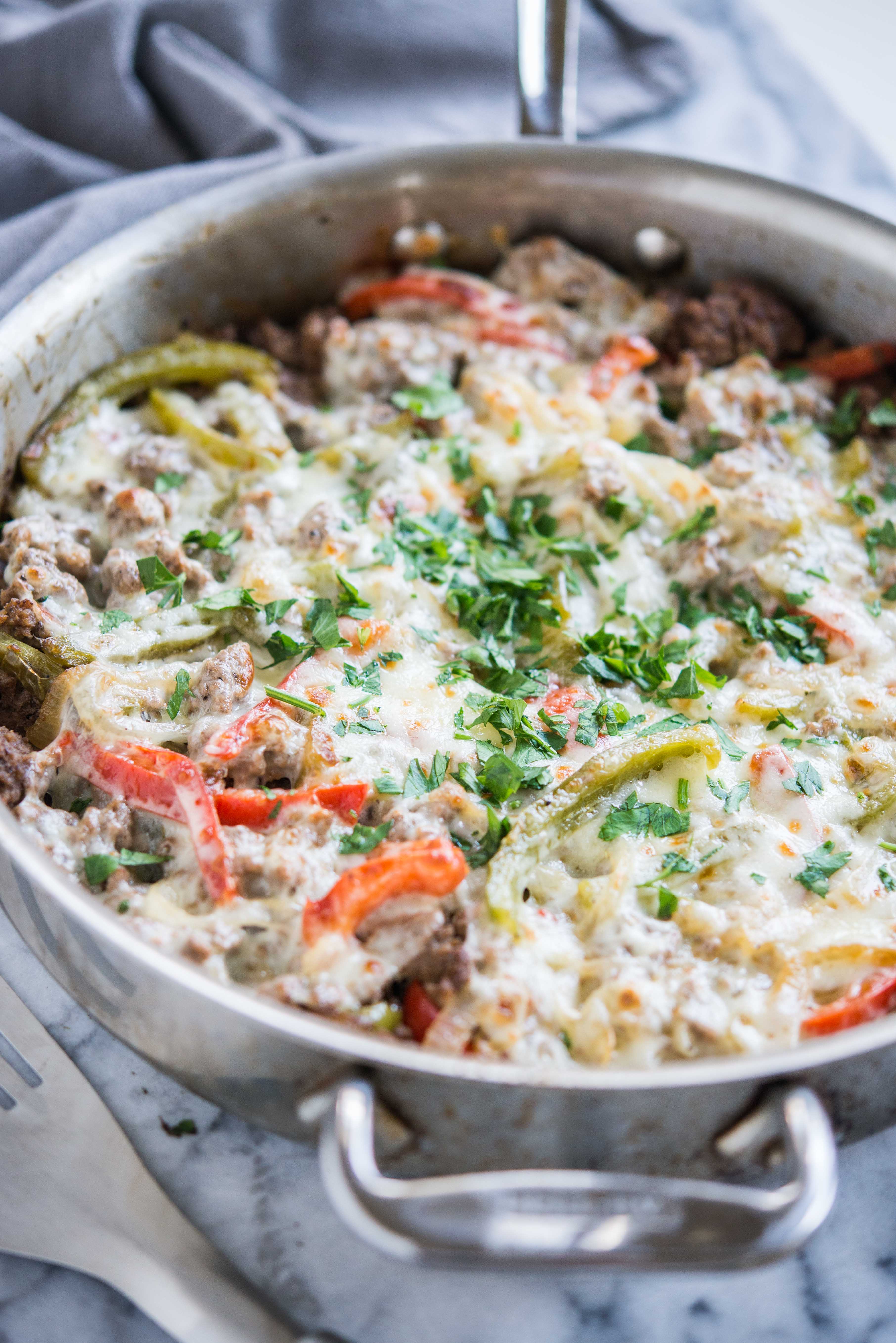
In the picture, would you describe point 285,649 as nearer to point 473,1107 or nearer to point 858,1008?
point 473,1107

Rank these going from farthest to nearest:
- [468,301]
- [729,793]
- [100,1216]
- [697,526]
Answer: [468,301], [697,526], [729,793], [100,1216]

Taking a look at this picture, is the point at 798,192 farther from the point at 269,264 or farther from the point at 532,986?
the point at 532,986

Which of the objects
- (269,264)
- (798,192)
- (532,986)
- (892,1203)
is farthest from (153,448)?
(892,1203)

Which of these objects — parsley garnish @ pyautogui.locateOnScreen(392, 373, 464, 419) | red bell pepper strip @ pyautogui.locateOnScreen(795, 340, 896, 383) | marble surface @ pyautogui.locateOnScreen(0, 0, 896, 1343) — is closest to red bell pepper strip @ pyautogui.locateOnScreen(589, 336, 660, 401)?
parsley garnish @ pyautogui.locateOnScreen(392, 373, 464, 419)

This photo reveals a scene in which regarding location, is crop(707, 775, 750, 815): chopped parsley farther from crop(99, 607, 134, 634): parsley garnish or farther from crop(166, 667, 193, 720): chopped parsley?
crop(99, 607, 134, 634): parsley garnish

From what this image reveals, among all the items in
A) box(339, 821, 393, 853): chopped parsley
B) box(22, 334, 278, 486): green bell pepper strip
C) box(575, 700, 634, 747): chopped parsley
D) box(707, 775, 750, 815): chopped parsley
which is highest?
box(22, 334, 278, 486): green bell pepper strip

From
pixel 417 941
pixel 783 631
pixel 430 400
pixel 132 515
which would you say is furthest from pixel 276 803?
pixel 430 400

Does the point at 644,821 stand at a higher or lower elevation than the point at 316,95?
lower

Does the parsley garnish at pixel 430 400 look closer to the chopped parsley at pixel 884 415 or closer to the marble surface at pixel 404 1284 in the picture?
the chopped parsley at pixel 884 415
